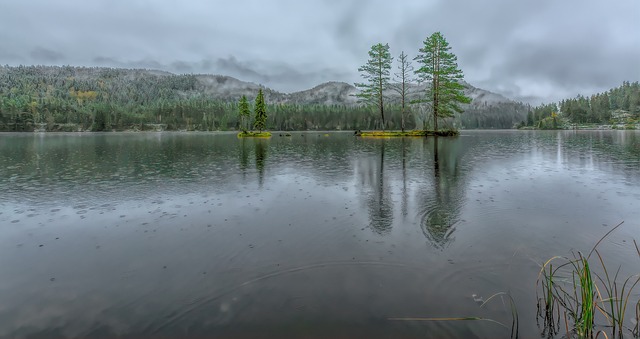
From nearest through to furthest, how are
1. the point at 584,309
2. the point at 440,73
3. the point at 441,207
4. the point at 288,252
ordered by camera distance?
1. the point at 584,309
2. the point at 288,252
3. the point at 441,207
4. the point at 440,73

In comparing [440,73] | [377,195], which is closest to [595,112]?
[440,73]

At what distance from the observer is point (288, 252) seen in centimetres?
775

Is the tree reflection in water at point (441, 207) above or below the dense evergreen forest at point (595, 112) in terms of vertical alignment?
below

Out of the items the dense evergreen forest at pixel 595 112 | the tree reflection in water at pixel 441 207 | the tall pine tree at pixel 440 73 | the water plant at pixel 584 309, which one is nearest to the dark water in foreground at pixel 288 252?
the tree reflection in water at pixel 441 207

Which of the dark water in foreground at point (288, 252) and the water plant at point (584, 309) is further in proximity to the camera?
the dark water in foreground at point (288, 252)

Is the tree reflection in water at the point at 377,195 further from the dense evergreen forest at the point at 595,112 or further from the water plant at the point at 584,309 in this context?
the dense evergreen forest at the point at 595,112

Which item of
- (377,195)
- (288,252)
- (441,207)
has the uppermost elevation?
(377,195)

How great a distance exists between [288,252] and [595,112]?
760ft

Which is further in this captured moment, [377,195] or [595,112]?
[595,112]

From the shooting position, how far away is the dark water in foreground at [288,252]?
515 centimetres

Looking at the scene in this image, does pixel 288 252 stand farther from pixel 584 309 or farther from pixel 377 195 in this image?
pixel 377 195

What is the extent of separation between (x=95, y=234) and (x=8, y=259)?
6.24 feet

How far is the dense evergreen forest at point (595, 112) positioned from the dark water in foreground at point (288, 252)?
191777mm

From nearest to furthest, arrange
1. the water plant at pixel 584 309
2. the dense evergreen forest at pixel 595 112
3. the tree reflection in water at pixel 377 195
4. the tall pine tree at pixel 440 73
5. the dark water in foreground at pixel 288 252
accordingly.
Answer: the water plant at pixel 584 309
the dark water in foreground at pixel 288 252
the tree reflection in water at pixel 377 195
the tall pine tree at pixel 440 73
the dense evergreen forest at pixel 595 112
